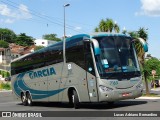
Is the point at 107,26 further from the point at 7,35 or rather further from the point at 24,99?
the point at 7,35

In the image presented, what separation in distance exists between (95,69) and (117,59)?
44.9 inches

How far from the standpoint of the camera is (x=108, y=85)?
17.5 meters

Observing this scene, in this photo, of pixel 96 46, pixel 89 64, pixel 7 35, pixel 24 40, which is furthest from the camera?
pixel 7 35

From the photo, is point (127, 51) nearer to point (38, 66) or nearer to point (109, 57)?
point (109, 57)

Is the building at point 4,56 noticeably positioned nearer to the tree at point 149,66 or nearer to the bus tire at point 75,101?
the tree at point 149,66

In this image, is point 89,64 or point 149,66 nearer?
point 89,64

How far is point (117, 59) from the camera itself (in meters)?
17.9

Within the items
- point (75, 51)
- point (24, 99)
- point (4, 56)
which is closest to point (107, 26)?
point (24, 99)

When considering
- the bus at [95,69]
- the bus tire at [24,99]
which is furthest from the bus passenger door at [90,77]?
the bus tire at [24,99]

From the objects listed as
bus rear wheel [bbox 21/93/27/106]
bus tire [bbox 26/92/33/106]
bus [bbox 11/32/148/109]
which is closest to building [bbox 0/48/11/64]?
bus rear wheel [bbox 21/93/27/106]

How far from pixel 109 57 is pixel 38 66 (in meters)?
6.87

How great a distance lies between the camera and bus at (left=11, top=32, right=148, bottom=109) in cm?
1758

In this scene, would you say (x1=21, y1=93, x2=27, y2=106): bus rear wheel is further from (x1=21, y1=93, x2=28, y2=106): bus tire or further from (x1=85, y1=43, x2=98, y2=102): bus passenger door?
(x1=85, y1=43, x2=98, y2=102): bus passenger door

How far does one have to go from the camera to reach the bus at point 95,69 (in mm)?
17578
